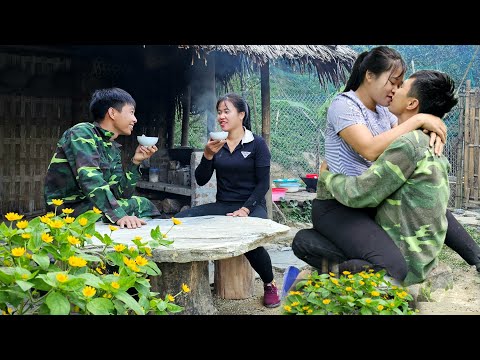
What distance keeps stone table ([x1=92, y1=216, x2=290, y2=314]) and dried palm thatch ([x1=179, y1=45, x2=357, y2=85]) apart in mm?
3080

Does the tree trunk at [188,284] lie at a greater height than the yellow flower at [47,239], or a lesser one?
lesser

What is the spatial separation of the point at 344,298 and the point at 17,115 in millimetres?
6147

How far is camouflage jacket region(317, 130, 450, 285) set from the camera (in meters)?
2.51

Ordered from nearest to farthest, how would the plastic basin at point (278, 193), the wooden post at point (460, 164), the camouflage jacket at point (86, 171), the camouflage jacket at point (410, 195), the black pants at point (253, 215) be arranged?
the camouflage jacket at point (410, 195) < the camouflage jacket at point (86, 171) < the black pants at point (253, 215) < the plastic basin at point (278, 193) < the wooden post at point (460, 164)

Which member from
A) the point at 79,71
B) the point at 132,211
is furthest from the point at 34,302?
the point at 79,71

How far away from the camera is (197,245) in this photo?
3.00 meters

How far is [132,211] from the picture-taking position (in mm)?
3750

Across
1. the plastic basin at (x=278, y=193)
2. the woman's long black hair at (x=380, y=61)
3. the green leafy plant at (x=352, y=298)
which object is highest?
the woman's long black hair at (x=380, y=61)

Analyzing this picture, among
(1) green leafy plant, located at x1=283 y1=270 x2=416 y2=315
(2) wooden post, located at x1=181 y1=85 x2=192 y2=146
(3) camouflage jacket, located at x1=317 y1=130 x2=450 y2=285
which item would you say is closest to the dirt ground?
(3) camouflage jacket, located at x1=317 y1=130 x2=450 y2=285

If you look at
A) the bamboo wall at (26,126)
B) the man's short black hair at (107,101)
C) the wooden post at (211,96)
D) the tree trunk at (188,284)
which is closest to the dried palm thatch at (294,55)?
the wooden post at (211,96)

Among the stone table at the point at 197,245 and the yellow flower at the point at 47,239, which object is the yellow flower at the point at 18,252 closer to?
the yellow flower at the point at 47,239

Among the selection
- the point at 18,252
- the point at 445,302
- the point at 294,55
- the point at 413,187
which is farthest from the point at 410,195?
the point at 294,55

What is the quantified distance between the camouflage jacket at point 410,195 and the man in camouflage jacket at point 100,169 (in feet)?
4.65

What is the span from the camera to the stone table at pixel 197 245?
9.67 ft
